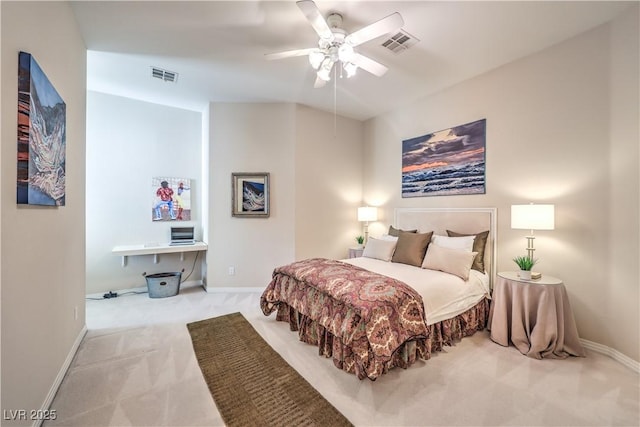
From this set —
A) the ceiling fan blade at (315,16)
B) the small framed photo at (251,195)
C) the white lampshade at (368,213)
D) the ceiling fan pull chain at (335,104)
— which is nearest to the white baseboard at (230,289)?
the small framed photo at (251,195)

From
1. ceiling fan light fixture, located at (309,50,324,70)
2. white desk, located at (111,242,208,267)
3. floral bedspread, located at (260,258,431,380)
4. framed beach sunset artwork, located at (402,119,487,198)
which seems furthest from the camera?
white desk, located at (111,242,208,267)

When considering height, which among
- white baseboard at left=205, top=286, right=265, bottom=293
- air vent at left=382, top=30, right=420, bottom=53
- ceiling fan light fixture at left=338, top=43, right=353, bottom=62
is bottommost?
Result: white baseboard at left=205, top=286, right=265, bottom=293

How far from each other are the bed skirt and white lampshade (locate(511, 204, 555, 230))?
922mm

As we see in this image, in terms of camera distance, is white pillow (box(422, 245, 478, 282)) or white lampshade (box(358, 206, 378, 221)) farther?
white lampshade (box(358, 206, 378, 221))

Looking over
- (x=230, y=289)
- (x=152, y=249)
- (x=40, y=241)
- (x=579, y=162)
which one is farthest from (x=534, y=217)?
(x=152, y=249)

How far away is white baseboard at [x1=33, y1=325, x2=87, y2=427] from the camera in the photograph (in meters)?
1.63

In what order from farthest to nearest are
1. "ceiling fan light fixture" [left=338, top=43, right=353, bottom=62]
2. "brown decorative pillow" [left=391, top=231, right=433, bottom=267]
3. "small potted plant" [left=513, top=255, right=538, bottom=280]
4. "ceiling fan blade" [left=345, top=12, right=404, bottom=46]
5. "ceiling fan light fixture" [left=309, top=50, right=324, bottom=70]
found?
"brown decorative pillow" [left=391, top=231, right=433, bottom=267]
"small potted plant" [left=513, top=255, right=538, bottom=280]
"ceiling fan light fixture" [left=309, top=50, right=324, bottom=70]
"ceiling fan light fixture" [left=338, top=43, right=353, bottom=62]
"ceiling fan blade" [left=345, top=12, right=404, bottom=46]

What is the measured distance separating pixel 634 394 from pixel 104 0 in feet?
15.9

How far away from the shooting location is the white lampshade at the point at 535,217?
94.0 inches

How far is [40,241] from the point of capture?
5.43ft

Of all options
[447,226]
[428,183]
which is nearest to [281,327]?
[447,226]

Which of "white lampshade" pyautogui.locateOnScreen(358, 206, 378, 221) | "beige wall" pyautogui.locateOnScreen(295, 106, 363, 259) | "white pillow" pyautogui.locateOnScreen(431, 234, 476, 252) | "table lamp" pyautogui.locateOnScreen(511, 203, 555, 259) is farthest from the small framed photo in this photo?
"table lamp" pyautogui.locateOnScreen(511, 203, 555, 259)

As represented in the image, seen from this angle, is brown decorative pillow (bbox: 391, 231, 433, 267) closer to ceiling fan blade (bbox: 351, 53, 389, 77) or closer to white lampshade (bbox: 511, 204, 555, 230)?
white lampshade (bbox: 511, 204, 555, 230)

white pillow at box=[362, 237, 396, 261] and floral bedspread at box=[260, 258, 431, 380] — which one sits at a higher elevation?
white pillow at box=[362, 237, 396, 261]
